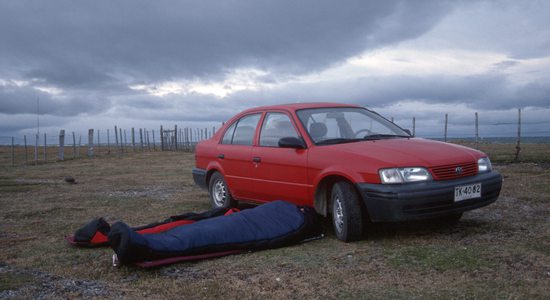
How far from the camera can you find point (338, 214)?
5234mm

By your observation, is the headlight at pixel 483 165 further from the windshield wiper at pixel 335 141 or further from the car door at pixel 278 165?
the car door at pixel 278 165

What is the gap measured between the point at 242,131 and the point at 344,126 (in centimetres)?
155

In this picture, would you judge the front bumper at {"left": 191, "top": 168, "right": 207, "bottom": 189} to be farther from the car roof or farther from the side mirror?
the side mirror

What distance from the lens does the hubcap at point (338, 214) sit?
203 inches

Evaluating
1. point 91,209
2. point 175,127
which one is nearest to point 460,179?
point 91,209

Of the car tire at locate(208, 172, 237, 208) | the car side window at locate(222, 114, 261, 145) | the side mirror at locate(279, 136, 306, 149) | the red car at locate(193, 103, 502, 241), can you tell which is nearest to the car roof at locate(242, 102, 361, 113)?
the red car at locate(193, 103, 502, 241)

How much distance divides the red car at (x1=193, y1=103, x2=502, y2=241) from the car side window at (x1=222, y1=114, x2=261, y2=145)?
2 cm

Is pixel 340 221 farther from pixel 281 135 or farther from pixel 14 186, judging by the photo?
pixel 14 186

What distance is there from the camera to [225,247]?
15.7 feet

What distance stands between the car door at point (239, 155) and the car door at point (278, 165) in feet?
0.53

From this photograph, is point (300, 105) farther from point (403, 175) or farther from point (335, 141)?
point (403, 175)

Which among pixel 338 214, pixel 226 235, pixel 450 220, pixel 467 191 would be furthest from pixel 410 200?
pixel 226 235

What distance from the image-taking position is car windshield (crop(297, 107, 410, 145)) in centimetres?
581

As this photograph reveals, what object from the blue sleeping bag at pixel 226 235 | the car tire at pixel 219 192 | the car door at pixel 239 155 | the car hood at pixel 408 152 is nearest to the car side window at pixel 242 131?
the car door at pixel 239 155
